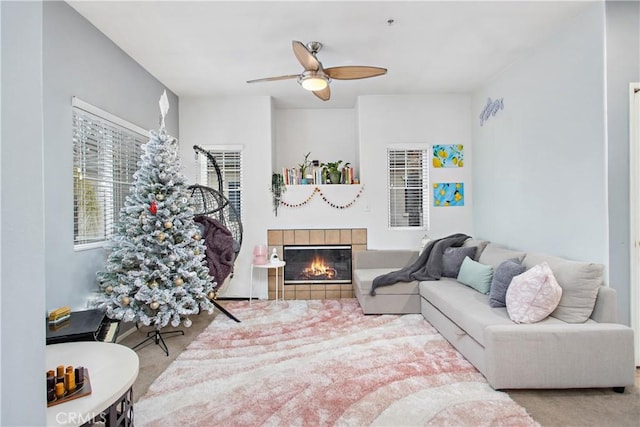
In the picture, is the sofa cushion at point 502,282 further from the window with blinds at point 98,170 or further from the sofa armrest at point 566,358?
Result: the window with blinds at point 98,170

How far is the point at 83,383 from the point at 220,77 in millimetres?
3701

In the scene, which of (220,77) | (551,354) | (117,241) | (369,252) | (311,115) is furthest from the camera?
(311,115)

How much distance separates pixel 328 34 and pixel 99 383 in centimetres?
305

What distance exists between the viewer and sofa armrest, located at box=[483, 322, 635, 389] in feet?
7.27

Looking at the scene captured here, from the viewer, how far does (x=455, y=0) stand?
263 cm

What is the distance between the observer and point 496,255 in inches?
142

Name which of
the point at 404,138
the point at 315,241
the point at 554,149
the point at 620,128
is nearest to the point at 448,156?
the point at 404,138

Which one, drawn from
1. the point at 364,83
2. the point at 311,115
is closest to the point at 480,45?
the point at 364,83

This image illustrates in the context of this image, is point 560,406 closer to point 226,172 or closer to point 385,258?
point 385,258

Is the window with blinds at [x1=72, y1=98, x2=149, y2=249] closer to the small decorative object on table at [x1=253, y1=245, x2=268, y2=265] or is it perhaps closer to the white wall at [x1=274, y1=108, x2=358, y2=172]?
the small decorative object on table at [x1=253, y1=245, x2=268, y2=265]

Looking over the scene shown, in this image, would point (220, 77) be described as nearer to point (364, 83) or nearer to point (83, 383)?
point (364, 83)

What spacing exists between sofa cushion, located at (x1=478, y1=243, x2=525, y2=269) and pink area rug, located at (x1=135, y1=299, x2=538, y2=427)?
3.11 ft

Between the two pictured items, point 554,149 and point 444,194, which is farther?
point 444,194

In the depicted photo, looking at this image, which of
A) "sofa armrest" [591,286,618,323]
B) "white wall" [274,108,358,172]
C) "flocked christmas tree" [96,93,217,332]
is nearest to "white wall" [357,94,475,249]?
"white wall" [274,108,358,172]
